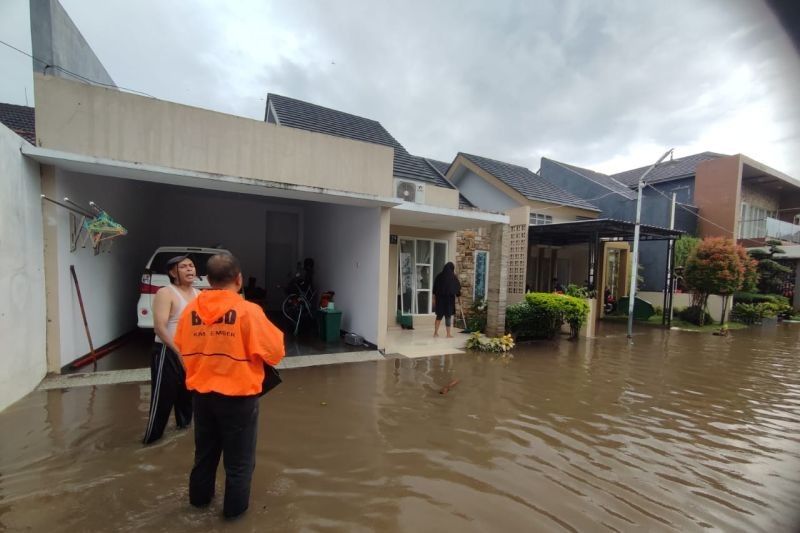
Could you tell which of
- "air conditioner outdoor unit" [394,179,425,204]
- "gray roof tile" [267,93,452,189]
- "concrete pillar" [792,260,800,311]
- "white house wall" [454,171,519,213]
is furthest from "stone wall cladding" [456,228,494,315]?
"concrete pillar" [792,260,800,311]

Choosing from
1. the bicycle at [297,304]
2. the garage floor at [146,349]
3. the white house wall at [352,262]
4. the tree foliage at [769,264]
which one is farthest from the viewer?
the tree foliage at [769,264]

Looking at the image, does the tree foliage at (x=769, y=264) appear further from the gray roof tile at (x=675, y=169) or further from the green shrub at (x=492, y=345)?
the green shrub at (x=492, y=345)

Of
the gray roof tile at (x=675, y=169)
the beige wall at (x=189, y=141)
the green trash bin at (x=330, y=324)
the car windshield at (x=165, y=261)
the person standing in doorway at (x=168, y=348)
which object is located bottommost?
the green trash bin at (x=330, y=324)

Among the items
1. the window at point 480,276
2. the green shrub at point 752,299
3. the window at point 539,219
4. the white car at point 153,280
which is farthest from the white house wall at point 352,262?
the green shrub at point 752,299

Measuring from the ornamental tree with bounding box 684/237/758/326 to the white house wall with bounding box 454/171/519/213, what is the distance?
6.32 metres

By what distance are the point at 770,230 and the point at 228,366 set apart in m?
25.7

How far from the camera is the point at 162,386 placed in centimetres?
302

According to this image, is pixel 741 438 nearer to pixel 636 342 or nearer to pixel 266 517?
pixel 266 517

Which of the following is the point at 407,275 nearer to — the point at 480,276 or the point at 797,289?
the point at 480,276

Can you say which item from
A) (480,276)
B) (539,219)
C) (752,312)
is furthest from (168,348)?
(752,312)

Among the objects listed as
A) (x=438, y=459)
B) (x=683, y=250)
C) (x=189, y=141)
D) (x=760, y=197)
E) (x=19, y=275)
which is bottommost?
(x=438, y=459)

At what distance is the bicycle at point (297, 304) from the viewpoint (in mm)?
8219

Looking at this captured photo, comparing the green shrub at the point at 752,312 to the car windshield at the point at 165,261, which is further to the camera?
the green shrub at the point at 752,312

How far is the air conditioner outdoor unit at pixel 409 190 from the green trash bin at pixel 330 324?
10.2ft
